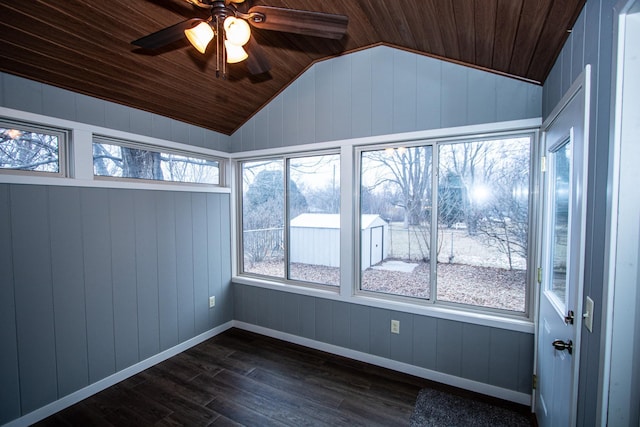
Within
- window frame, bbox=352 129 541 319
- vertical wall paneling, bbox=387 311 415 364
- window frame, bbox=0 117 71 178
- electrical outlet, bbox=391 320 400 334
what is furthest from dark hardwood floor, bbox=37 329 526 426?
window frame, bbox=0 117 71 178

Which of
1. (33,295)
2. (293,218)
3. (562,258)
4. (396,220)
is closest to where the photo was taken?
(562,258)

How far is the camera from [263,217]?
358cm

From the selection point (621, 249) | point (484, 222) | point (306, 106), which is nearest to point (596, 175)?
point (621, 249)

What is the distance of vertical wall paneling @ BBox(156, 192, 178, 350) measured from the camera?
9.43 feet

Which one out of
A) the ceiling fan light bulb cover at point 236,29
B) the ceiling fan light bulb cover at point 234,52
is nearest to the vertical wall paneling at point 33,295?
the ceiling fan light bulb cover at point 234,52

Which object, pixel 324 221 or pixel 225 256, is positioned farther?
pixel 225 256

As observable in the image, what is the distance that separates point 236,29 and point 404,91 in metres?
1.67

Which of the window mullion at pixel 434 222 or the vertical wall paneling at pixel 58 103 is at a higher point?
the vertical wall paneling at pixel 58 103

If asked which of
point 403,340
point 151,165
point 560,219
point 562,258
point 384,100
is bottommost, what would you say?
point 403,340

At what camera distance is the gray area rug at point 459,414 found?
2.04 m

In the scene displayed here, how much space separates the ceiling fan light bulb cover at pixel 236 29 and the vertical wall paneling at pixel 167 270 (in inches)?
77.3

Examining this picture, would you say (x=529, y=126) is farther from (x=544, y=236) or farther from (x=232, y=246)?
(x=232, y=246)

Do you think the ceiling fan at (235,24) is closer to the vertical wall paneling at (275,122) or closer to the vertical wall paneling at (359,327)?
the vertical wall paneling at (275,122)

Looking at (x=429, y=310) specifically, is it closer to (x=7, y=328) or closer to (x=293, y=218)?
(x=293, y=218)
